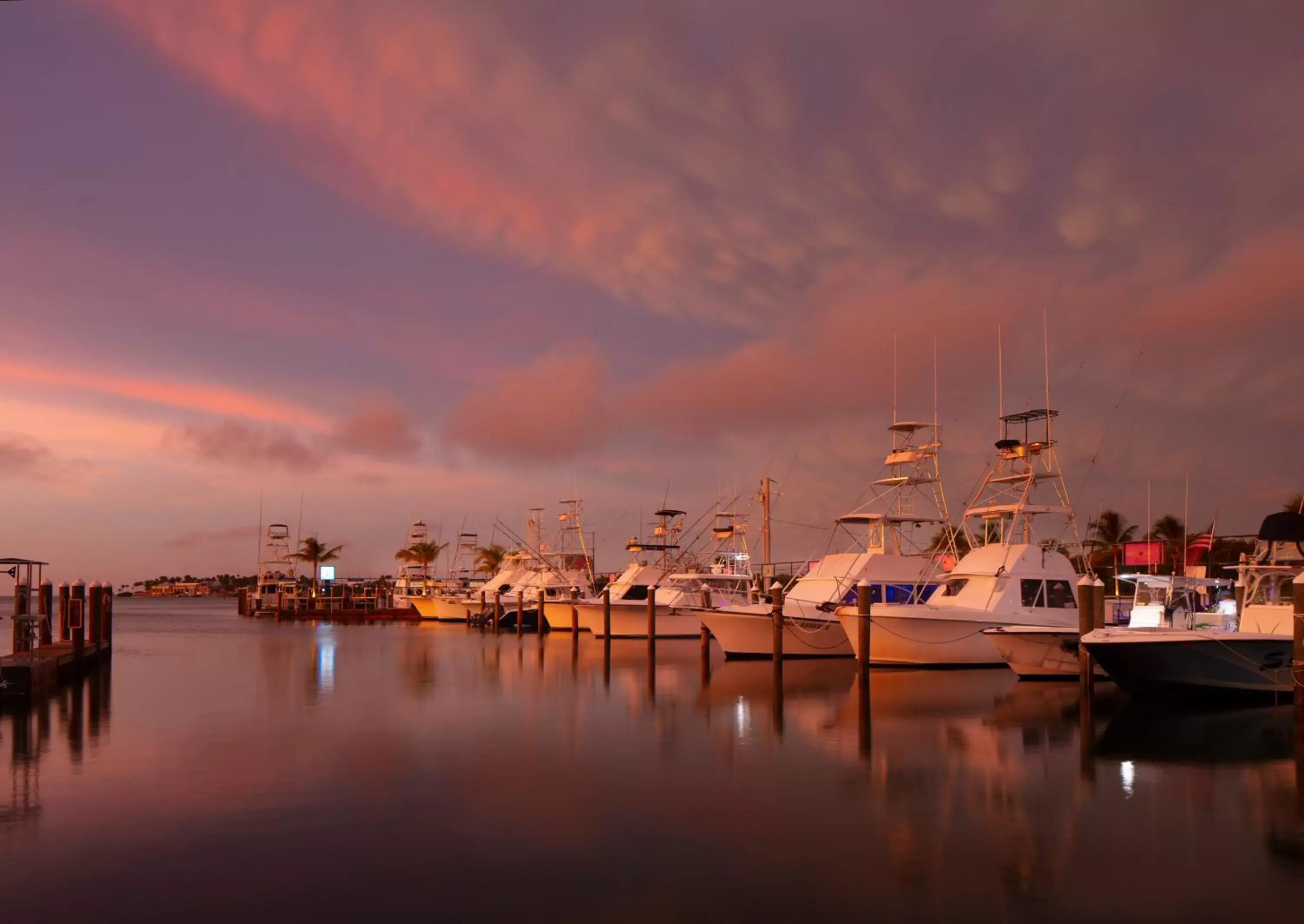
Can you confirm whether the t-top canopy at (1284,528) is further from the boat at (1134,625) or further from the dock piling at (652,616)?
the dock piling at (652,616)

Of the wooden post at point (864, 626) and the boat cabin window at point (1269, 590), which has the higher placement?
the boat cabin window at point (1269, 590)

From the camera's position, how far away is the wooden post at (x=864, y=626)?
27062mm

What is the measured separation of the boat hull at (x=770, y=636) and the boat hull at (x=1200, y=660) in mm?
13631

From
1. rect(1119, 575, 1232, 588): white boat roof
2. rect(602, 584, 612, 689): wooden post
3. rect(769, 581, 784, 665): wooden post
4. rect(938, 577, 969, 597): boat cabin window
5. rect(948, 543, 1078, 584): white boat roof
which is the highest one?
rect(948, 543, 1078, 584): white boat roof

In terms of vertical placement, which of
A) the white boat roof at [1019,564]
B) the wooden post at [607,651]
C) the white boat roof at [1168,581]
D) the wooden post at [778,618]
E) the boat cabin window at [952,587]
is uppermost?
the white boat roof at [1019,564]

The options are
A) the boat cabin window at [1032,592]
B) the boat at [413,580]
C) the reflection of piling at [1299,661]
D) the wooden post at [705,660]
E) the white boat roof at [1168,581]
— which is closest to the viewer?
the reflection of piling at [1299,661]

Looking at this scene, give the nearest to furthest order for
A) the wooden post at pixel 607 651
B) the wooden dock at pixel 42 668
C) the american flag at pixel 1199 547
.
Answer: the wooden dock at pixel 42 668
the wooden post at pixel 607 651
the american flag at pixel 1199 547

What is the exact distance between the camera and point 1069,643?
2977 centimetres

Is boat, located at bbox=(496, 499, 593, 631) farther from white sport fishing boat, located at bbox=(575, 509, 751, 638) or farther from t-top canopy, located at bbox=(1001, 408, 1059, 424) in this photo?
t-top canopy, located at bbox=(1001, 408, 1059, 424)

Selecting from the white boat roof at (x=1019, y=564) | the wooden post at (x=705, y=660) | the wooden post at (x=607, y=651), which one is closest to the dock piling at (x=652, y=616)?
the wooden post at (x=607, y=651)

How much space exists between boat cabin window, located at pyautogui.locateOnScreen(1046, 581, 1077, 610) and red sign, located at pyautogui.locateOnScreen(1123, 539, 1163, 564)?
114 feet

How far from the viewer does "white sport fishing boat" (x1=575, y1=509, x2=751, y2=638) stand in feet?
163

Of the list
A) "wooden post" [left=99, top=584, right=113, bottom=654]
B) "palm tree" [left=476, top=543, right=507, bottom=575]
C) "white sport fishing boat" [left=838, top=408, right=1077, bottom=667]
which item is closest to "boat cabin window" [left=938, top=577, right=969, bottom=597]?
"white sport fishing boat" [left=838, top=408, right=1077, bottom=667]

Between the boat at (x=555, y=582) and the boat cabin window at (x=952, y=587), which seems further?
the boat at (x=555, y=582)
